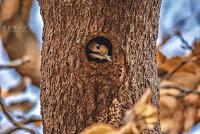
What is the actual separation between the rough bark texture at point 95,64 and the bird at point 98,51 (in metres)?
0.02

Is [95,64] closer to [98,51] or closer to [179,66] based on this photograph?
[98,51]

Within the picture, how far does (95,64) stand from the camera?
1.44 m

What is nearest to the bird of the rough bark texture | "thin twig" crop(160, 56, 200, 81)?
the rough bark texture

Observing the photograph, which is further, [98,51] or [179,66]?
[179,66]

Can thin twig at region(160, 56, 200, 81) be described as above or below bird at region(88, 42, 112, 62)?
below

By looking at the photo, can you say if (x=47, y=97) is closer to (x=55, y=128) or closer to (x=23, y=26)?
(x=55, y=128)

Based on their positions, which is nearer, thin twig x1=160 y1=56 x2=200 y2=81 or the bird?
the bird

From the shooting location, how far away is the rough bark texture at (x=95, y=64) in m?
1.42

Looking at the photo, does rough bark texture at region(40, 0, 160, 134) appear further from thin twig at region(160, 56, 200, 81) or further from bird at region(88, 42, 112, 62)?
thin twig at region(160, 56, 200, 81)

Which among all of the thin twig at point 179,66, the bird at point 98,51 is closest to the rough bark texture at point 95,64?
the bird at point 98,51

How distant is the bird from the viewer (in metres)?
1.44

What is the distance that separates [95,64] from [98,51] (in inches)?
1.2

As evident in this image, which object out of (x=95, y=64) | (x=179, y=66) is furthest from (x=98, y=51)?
(x=179, y=66)

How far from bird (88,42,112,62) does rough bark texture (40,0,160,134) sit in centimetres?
2
